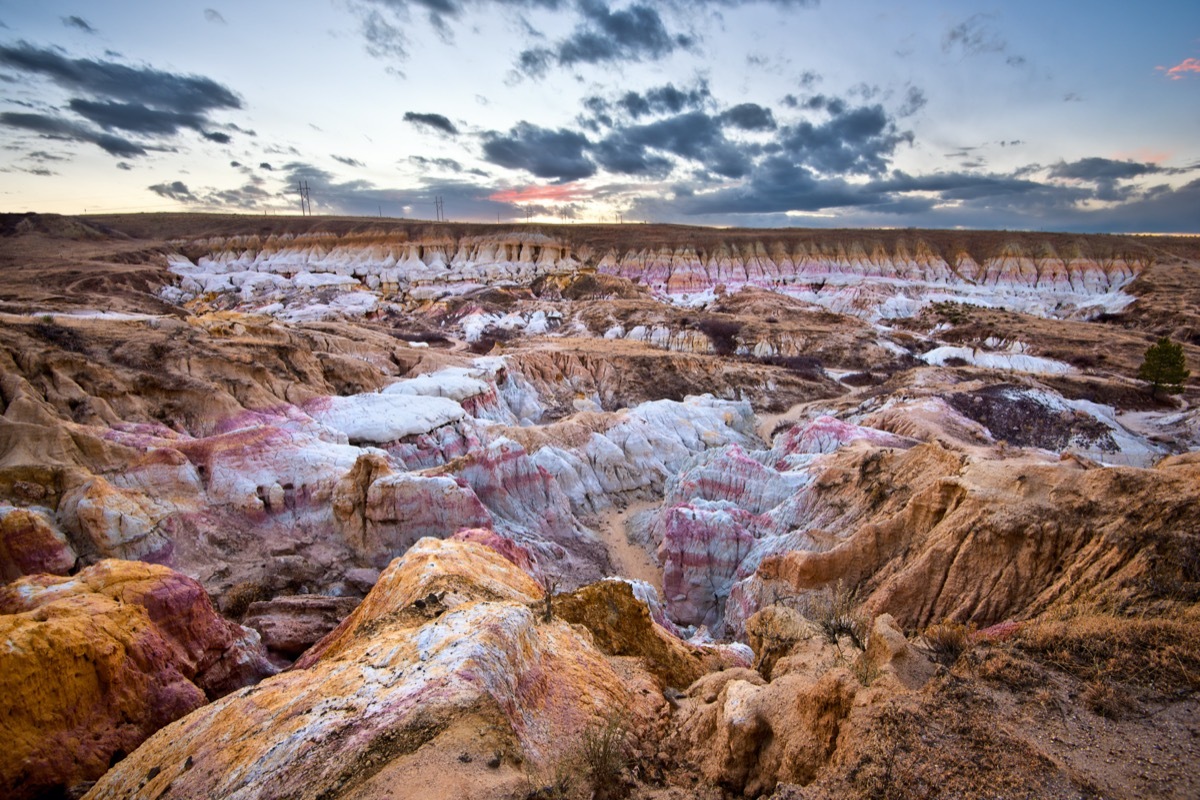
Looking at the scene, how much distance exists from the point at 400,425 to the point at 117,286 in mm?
54733

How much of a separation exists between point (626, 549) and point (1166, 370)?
35.5 metres

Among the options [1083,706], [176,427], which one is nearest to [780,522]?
[1083,706]

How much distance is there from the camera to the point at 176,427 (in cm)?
1997

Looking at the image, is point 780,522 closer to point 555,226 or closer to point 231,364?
point 231,364

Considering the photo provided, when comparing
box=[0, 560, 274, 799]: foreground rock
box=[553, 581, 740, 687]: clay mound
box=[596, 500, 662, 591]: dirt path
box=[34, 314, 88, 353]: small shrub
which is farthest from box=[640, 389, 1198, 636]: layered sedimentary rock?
box=[34, 314, 88, 353]: small shrub

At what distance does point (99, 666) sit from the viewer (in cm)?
756

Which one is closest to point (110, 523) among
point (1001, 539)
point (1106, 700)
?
point (1106, 700)

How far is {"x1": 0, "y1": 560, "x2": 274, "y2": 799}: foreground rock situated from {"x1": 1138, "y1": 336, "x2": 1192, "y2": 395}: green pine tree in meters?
46.3

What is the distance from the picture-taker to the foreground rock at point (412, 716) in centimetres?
474

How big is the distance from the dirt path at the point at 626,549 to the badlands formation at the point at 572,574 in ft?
0.38

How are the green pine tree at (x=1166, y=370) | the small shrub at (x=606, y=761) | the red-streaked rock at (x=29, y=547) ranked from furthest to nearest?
the green pine tree at (x=1166, y=370)
the red-streaked rock at (x=29, y=547)
the small shrub at (x=606, y=761)

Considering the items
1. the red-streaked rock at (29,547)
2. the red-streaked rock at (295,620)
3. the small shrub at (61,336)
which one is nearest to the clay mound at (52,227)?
the small shrub at (61,336)

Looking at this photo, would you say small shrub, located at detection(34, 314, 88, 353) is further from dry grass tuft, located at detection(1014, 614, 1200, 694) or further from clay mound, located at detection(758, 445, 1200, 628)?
dry grass tuft, located at detection(1014, 614, 1200, 694)

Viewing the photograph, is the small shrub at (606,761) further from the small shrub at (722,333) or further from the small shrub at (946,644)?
the small shrub at (722,333)
